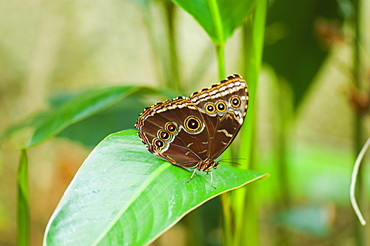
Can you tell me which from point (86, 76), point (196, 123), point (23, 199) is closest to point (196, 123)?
point (196, 123)

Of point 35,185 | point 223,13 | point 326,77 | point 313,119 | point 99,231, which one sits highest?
point 223,13

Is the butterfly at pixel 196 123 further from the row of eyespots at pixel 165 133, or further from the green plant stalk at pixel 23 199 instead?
the green plant stalk at pixel 23 199

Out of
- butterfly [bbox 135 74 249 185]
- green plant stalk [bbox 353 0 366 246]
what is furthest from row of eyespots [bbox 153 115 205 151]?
green plant stalk [bbox 353 0 366 246]

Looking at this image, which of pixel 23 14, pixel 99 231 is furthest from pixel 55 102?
pixel 23 14

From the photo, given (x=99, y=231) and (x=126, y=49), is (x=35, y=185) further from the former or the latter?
(x=99, y=231)

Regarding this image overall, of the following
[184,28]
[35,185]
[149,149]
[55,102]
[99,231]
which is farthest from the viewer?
[184,28]

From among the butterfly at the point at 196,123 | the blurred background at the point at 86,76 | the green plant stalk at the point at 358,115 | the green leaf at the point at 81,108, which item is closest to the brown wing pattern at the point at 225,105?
the butterfly at the point at 196,123
